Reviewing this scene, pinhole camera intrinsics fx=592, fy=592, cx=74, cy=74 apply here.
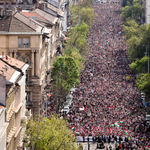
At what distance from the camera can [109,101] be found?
90875 mm

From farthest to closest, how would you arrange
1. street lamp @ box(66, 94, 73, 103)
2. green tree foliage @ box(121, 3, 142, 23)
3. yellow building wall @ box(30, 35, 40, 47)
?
green tree foliage @ box(121, 3, 142, 23) → street lamp @ box(66, 94, 73, 103) → yellow building wall @ box(30, 35, 40, 47)

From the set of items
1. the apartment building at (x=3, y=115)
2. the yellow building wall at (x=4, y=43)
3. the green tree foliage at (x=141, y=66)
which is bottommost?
the apartment building at (x=3, y=115)

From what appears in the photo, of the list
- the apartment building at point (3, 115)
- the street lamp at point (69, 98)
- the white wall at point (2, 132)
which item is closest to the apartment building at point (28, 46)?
the street lamp at point (69, 98)

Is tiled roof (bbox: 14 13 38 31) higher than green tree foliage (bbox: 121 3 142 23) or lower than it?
lower

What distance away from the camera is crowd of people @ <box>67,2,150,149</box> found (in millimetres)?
74506

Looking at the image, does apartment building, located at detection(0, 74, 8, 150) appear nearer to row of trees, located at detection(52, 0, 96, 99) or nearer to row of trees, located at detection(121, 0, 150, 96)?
row of trees, located at detection(52, 0, 96, 99)

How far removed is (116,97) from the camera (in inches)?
3698

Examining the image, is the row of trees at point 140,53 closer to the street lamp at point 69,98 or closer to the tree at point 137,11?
the street lamp at point 69,98

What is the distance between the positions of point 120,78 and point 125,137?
41.0m

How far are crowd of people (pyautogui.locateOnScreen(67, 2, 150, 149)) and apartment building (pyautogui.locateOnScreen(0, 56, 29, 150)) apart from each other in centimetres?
1714

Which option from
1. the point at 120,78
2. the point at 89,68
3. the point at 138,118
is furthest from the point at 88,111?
the point at 89,68

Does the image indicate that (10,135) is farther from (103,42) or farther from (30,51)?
(103,42)

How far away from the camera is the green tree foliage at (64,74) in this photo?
299 feet

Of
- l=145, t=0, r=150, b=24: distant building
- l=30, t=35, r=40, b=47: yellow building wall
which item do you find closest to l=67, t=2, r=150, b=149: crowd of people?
l=30, t=35, r=40, b=47: yellow building wall
